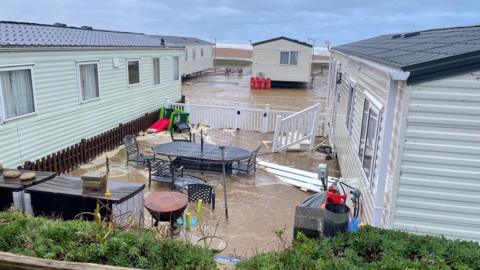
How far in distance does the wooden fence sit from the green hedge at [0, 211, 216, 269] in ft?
15.3

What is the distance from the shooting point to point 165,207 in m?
4.87

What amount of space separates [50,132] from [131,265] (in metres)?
6.49

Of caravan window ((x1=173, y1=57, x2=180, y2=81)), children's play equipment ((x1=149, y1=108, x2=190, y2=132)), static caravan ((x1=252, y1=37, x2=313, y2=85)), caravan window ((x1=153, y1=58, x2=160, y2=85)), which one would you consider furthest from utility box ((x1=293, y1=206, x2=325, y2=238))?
static caravan ((x1=252, y1=37, x2=313, y2=85))

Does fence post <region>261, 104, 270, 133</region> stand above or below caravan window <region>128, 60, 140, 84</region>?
below

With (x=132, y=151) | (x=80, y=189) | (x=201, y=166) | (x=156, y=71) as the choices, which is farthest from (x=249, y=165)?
(x=156, y=71)

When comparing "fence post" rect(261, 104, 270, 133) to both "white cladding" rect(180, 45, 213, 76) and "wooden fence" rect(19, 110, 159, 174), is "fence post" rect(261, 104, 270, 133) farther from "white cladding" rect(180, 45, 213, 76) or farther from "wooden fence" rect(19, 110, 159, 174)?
"white cladding" rect(180, 45, 213, 76)

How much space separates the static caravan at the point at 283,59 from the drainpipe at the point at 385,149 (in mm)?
23157

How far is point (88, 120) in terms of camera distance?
10.1 m

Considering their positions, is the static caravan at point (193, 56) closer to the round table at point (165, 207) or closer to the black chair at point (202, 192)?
the black chair at point (202, 192)

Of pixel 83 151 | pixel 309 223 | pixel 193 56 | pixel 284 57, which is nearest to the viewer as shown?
pixel 309 223

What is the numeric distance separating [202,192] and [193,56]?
1060 inches

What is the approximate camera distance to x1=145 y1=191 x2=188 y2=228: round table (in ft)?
15.9

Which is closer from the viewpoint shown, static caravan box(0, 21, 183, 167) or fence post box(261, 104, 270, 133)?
static caravan box(0, 21, 183, 167)

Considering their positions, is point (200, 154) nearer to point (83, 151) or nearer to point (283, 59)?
point (83, 151)
